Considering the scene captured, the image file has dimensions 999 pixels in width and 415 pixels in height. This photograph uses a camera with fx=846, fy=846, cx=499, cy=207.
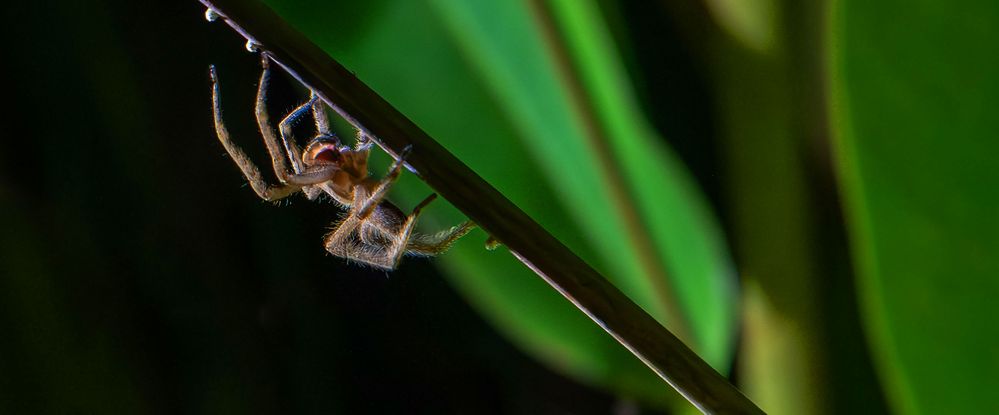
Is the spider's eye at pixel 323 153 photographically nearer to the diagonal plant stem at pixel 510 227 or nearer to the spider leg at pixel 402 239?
the spider leg at pixel 402 239

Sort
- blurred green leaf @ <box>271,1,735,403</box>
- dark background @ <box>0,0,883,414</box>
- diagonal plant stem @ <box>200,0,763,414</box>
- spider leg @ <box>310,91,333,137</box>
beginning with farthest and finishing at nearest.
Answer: dark background @ <box>0,0,883,414</box>, spider leg @ <box>310,91,333,137</box>, blurred green leaf @ <box>271,1,735,403</box>, diagonal plant stem @ <box>200,0,763,414</box>

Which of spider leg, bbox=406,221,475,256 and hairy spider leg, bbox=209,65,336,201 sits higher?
spider leg, bbox=406,221,475,256

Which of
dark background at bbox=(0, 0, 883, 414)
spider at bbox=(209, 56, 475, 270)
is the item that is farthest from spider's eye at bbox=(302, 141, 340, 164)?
dark background at bbox=(0, 0, 883, 414)

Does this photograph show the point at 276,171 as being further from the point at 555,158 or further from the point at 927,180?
the point at 927,180

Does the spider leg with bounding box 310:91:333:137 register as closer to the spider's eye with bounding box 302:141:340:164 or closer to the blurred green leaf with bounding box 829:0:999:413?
the spider's eye with bounding box 302:141:340:164

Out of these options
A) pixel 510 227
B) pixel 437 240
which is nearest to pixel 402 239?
pixel 437 240

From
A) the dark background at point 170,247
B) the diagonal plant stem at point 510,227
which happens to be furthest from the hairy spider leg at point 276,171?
the diagonal plant stem at point 510,227
